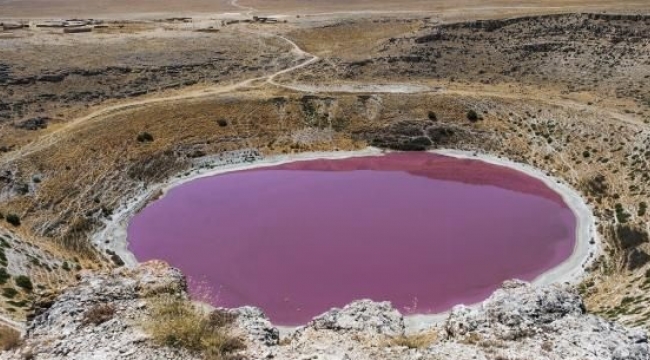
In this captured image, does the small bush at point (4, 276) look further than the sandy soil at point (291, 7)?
No

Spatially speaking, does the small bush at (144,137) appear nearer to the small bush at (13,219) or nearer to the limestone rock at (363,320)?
the small bush at (13,219)

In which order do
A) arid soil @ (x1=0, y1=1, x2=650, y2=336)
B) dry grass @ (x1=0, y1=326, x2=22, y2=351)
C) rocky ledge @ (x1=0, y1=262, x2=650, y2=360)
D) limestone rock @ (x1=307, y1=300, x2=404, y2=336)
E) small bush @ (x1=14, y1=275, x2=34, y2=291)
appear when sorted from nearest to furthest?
1. rocky ledge @ (x1=0, y1=262, x2=650, y2=360)
2. dry grass @ (x1=0, y1=326, x2=22, y2=351)
3. limestone rock @ (x1=307, y1=300, x2=404, y2=336)
4. small bush @ (x1=14, y1=275, x2=34, y2=291)
5. arid soil @ (x1=0, y1=1, x2=650, y2=336)

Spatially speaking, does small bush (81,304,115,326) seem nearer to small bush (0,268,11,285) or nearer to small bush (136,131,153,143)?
small bush (0,268,11,285)

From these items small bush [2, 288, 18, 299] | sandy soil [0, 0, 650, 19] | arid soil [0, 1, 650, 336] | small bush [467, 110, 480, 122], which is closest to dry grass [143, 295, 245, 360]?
small bush [2, 288, 18, 299]

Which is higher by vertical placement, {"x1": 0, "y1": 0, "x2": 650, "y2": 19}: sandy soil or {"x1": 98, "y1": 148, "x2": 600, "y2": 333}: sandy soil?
{"x1": 0, "y1": 0, "x2": 650, "y2": 19}: sandy soil

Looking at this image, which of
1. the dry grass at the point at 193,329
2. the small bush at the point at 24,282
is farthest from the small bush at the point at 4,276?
the dry grass at the point at 193,329

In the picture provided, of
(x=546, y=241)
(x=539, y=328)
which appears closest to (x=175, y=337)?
(x=539, y=328)

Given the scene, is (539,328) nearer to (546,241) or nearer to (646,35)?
(546,241)
